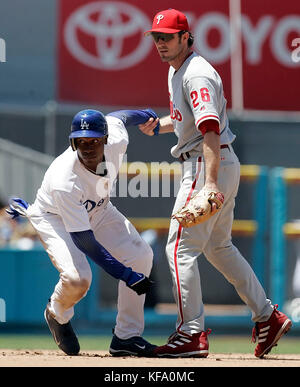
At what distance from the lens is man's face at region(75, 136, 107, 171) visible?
4.76m

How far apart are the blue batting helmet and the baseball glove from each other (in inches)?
23.1

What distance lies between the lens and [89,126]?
475 centimetres

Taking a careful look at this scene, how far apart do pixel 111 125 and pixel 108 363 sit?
4.66ft

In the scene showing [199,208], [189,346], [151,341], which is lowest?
[151,341]

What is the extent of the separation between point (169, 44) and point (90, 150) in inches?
27.4

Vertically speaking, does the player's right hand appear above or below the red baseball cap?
below

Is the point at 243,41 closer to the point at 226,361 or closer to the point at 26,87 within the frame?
the point at 26,87

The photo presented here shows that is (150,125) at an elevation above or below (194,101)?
below

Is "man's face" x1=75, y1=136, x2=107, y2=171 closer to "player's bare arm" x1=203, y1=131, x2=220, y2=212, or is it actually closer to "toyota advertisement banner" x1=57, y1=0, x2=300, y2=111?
"player's bare arm" x1=203, y1=131, x2=220, y2=212

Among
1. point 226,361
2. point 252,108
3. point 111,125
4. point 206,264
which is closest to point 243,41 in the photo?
point 252,108
